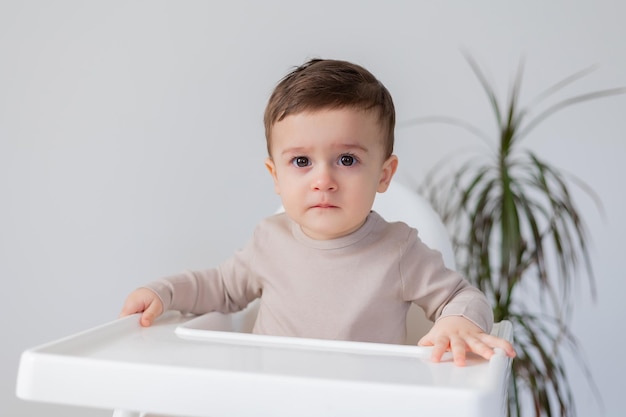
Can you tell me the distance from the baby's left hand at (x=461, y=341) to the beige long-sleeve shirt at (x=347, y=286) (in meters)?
0.14

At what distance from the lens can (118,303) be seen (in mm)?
2244

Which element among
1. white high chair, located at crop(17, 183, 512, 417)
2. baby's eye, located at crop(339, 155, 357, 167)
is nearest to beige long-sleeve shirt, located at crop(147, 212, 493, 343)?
baby's eye, located at crop(339, 155, 357, 167)

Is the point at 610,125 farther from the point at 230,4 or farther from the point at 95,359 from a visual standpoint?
the point at 95,359

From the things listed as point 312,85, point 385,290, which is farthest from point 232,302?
point 312,85

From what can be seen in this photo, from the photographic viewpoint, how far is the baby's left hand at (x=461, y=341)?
0.85 metres

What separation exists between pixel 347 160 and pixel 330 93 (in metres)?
0.09

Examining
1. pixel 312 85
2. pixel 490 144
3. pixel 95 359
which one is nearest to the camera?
pixel 95 359

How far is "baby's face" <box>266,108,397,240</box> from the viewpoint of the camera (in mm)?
1056

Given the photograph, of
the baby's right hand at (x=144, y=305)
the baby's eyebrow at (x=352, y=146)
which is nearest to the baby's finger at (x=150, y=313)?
the baby's right hand at (x=144, y=305)

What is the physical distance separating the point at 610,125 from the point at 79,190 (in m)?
1.47

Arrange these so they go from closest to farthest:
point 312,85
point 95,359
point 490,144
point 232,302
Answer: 1. point 95,359
2. point 312,85
3. point 232,302
4. point 490,144

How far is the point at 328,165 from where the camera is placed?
106cm

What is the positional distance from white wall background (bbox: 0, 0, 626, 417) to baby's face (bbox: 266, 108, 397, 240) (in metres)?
1.10

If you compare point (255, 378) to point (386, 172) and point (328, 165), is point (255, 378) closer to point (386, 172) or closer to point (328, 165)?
point (328, 165)
